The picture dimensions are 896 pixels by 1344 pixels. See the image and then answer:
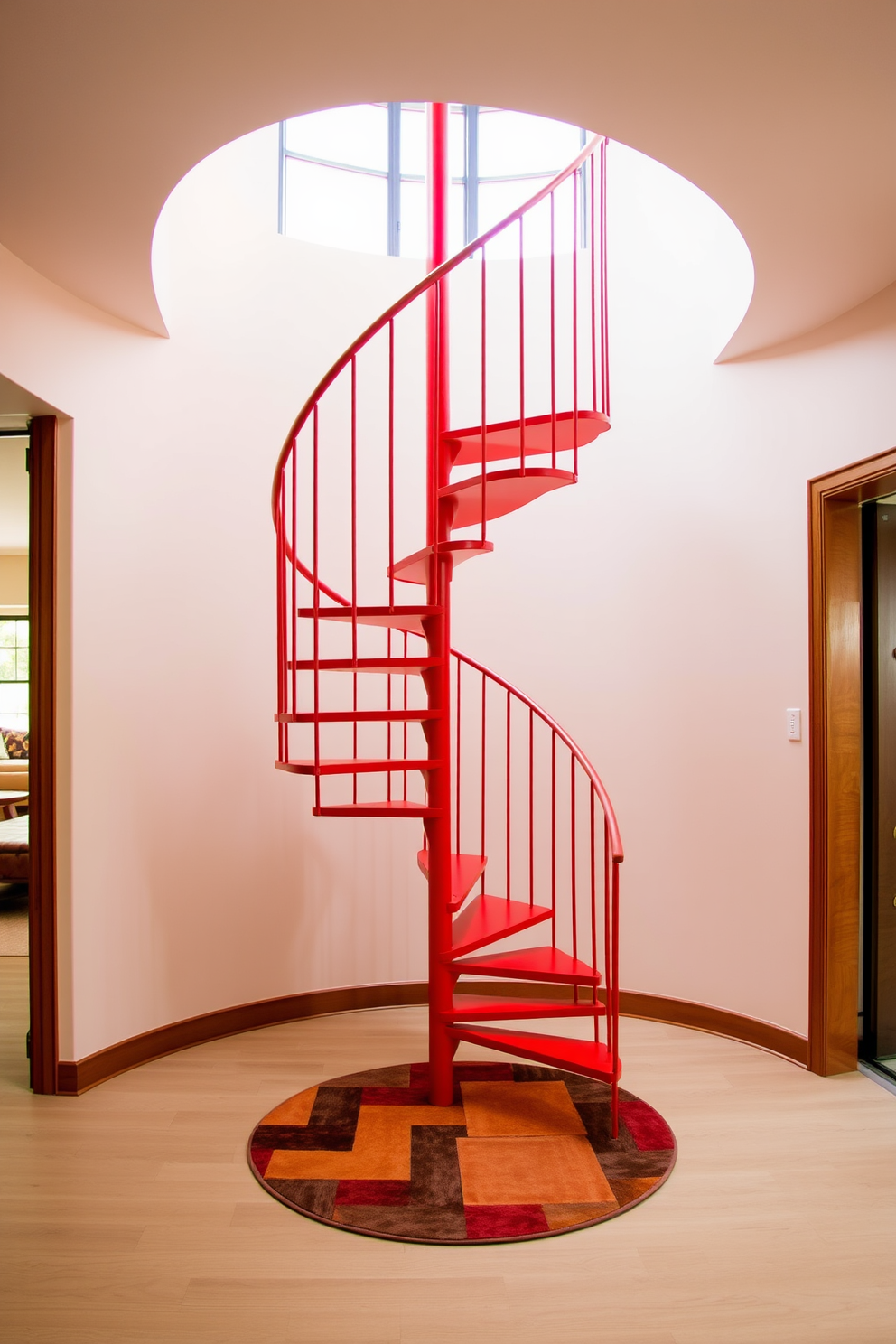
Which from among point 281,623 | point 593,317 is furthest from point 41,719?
point 593,317

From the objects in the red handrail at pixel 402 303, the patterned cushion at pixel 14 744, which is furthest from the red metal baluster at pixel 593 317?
the patterned cushion at pixel 14 744

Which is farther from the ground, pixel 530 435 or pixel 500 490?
pixel 530 435

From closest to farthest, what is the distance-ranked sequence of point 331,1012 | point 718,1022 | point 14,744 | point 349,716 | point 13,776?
point 349,716 < point 718,1022 < point 331,1012 < point 13,776 < point 14,744

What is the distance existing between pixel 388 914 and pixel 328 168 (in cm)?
352

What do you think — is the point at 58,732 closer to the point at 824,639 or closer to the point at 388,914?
the point at 388,914

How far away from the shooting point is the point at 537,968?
2855mm

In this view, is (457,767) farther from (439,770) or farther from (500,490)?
(500,490)

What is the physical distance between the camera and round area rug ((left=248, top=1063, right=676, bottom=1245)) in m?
2.23

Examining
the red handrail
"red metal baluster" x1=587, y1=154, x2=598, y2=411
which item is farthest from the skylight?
the red handrail

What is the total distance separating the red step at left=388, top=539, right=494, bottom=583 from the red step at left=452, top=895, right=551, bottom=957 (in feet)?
3.87

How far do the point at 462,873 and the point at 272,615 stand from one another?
1.32 m

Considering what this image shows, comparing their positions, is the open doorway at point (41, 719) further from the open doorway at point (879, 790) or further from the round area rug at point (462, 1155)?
the open doorway at point (879, 790)

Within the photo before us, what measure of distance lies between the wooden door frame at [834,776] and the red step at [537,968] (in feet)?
2.88

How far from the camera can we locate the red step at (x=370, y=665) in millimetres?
2672
